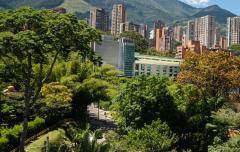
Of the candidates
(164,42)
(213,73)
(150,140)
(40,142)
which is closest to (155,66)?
(213,73)

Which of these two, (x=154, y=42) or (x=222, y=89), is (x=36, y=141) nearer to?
(x=222, y=89)

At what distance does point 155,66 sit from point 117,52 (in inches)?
613

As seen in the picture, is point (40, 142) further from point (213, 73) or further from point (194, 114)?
point (213, 73)

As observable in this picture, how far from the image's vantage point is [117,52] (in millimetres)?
83500

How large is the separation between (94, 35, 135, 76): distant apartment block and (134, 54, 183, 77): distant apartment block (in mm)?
9627

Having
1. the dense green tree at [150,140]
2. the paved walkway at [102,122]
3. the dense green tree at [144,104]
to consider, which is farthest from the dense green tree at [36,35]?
the paved walkway at [102,122]

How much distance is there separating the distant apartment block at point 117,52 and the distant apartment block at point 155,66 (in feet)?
31.6

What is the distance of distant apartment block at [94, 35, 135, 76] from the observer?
83500mm

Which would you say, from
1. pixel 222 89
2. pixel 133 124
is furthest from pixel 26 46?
pixel 222 89

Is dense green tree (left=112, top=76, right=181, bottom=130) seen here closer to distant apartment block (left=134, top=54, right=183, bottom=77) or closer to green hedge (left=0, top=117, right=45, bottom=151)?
green hedge (left=0, top=117, right=45, bottom=151)

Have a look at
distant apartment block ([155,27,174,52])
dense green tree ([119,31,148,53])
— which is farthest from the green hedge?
distant apartment block ([155,27,174,52])

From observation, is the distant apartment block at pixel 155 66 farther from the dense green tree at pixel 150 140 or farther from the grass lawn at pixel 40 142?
the dense green tree at pixel 150 140

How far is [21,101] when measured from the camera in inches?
1425

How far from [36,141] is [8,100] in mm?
6210
